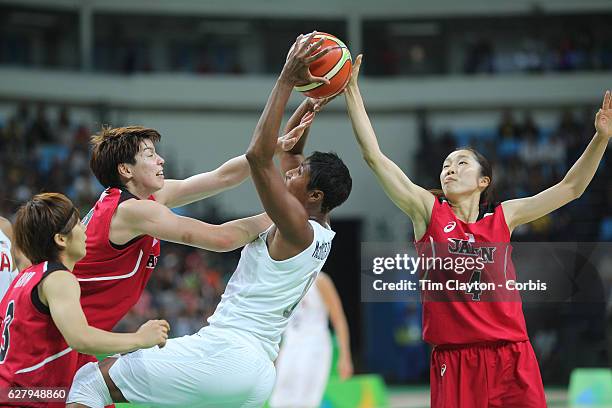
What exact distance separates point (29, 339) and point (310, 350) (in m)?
5.85

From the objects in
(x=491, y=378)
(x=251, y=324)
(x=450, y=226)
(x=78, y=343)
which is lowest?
(x=491, y=378)

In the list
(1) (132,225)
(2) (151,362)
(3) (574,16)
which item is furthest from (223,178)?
(3) (574,16)

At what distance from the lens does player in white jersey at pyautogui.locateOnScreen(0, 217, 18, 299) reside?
559 cm

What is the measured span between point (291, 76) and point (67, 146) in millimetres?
15683

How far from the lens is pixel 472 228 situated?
198 inches

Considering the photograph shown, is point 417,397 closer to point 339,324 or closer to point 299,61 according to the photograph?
point 339,324

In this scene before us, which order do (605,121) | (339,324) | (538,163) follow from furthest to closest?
(538,163) → (339,324) → (605,121)

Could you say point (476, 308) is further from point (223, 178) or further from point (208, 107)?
point (208, 107)

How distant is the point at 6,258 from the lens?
5.62 meters

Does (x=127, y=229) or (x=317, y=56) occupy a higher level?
(x=317, y=56)

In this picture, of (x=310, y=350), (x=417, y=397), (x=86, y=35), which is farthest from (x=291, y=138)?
(x=86, y=35)

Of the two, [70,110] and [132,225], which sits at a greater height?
[70,110]

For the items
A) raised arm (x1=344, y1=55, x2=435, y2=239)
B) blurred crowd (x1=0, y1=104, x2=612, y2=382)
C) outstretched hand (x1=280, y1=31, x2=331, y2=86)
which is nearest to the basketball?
raised arm (x1=344, y1=55, x2=435, y2=239)

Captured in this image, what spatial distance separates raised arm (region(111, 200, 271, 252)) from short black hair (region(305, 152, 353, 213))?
0.33 m
